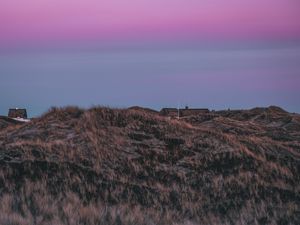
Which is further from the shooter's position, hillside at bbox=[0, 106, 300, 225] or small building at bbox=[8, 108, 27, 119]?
small building at bbox=[8, 108, 27, 119]

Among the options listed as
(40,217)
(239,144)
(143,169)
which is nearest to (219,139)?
(239,144)

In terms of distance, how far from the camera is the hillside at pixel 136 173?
14969 millimetres

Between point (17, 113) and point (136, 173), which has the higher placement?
point (17, 113)

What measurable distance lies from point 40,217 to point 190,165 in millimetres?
6534

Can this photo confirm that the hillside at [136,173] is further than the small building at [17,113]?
No

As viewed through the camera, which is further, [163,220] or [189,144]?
[189,144]

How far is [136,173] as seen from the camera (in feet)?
58.7

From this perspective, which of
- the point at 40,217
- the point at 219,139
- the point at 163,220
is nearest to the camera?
the point at 40,217

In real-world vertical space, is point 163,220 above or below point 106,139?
below

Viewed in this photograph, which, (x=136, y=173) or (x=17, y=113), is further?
(x=17, y=113)

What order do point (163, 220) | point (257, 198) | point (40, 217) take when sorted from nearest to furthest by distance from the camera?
point (40, 217) < point (163, 220) < point (257, 198)

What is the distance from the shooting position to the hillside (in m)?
15.0

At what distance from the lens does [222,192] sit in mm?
17312

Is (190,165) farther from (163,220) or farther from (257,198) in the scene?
(163,220)
